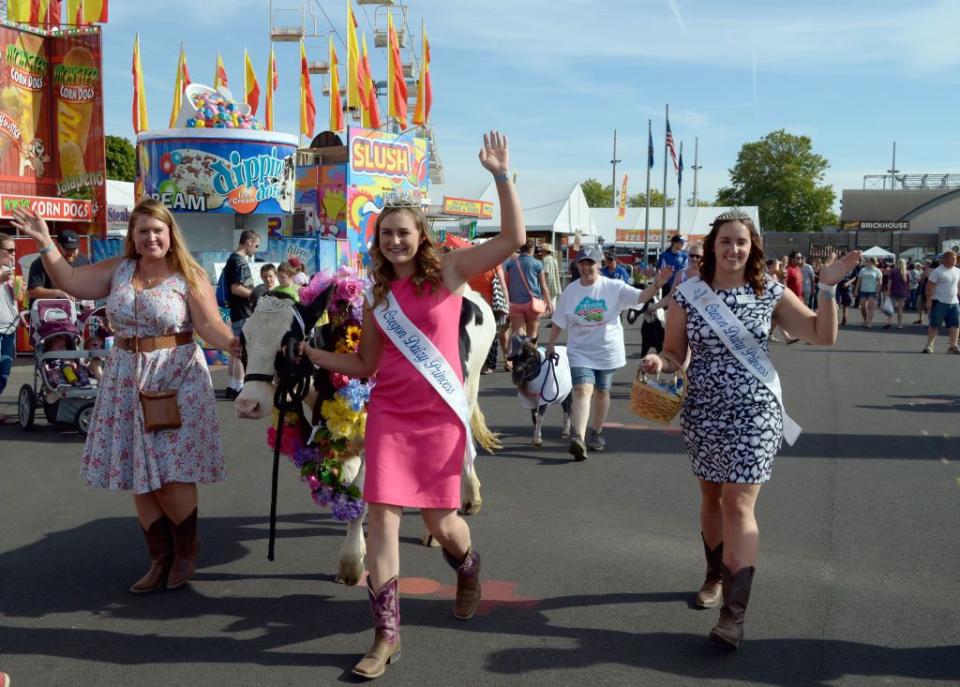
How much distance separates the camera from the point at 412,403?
12.3 feet

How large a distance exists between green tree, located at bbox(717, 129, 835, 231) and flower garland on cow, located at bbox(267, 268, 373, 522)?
69973mm

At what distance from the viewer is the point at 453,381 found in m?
3.76

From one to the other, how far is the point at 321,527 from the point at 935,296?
1405cm

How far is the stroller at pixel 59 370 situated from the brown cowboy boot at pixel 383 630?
18.1 feet

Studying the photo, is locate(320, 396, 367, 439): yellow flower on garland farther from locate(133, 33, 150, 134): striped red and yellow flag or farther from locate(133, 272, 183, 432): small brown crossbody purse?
locate(133, 33, 150, 134): striped red and yellow flag

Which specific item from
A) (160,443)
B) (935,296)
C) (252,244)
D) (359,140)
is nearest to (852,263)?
(160,443)

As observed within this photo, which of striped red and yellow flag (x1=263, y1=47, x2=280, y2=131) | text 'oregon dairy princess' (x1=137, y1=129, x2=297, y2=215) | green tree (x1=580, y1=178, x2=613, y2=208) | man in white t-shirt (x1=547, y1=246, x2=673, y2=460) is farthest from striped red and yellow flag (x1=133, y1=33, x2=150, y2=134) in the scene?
green tree (x1=580, y1=178, x2=613, y2=208)

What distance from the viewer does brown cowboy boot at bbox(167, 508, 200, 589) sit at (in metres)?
4.67

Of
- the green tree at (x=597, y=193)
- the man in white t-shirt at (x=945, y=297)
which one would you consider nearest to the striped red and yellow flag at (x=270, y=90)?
the man in white t-shirt at (x=945, y=297)

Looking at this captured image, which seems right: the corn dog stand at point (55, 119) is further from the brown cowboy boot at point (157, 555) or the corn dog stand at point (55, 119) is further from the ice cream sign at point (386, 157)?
the brown cowboy boot at point (157, 555)

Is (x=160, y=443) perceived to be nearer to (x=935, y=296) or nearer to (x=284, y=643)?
(x=284, y=643)

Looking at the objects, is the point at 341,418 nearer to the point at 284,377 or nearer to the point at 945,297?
the point at 284,377

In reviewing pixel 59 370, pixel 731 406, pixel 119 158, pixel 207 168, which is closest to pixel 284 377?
pixel 731 406

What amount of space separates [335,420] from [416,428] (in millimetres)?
977
